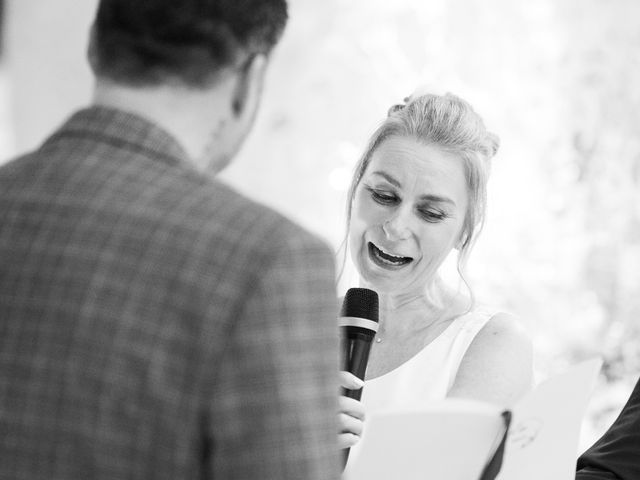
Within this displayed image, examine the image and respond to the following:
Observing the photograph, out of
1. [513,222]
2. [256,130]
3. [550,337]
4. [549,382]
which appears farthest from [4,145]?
[549,382]

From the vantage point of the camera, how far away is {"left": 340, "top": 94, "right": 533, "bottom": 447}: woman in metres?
2.35

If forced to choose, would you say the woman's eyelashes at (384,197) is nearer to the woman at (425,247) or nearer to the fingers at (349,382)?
the woman at (425,247)

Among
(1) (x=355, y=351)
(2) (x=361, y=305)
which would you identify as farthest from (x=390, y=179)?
(1) (x=355, y=351)

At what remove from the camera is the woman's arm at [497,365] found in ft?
7.25

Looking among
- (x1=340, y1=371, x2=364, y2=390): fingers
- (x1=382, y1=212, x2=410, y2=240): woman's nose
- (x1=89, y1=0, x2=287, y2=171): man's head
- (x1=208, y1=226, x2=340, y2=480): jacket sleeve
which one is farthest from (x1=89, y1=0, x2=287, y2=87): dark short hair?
(x1=382, y1=212, x2=410, y2=240): woman's nose

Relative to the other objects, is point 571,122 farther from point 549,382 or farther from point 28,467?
point 28,467

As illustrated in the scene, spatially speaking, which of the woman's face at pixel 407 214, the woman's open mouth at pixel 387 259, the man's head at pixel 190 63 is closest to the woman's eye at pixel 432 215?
the woman's face at pixel 407 214

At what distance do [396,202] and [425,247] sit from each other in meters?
0.13

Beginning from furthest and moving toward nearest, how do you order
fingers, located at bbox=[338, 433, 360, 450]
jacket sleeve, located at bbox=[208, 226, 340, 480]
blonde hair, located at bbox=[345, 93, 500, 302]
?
blonde hair, located at bbox=[345, 93, 500, 302] → fingers, located at bbox=[338, 433, 360, 450] → jacket sleeve, located at bbox=[208, 226, 340, 480]

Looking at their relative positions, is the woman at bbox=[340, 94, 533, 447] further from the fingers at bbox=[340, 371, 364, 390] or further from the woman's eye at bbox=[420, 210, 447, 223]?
the fingers at bbox=[340, 371, 364, 390]

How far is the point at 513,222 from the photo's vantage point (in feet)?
18.9

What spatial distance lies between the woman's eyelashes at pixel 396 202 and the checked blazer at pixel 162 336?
1.37 metres

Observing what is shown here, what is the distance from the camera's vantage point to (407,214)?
92.7 inches

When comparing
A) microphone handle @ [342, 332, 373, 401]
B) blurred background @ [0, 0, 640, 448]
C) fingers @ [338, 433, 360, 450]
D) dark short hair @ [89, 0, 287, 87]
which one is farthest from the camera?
blurred background @ [0, 0, 640, 448]
